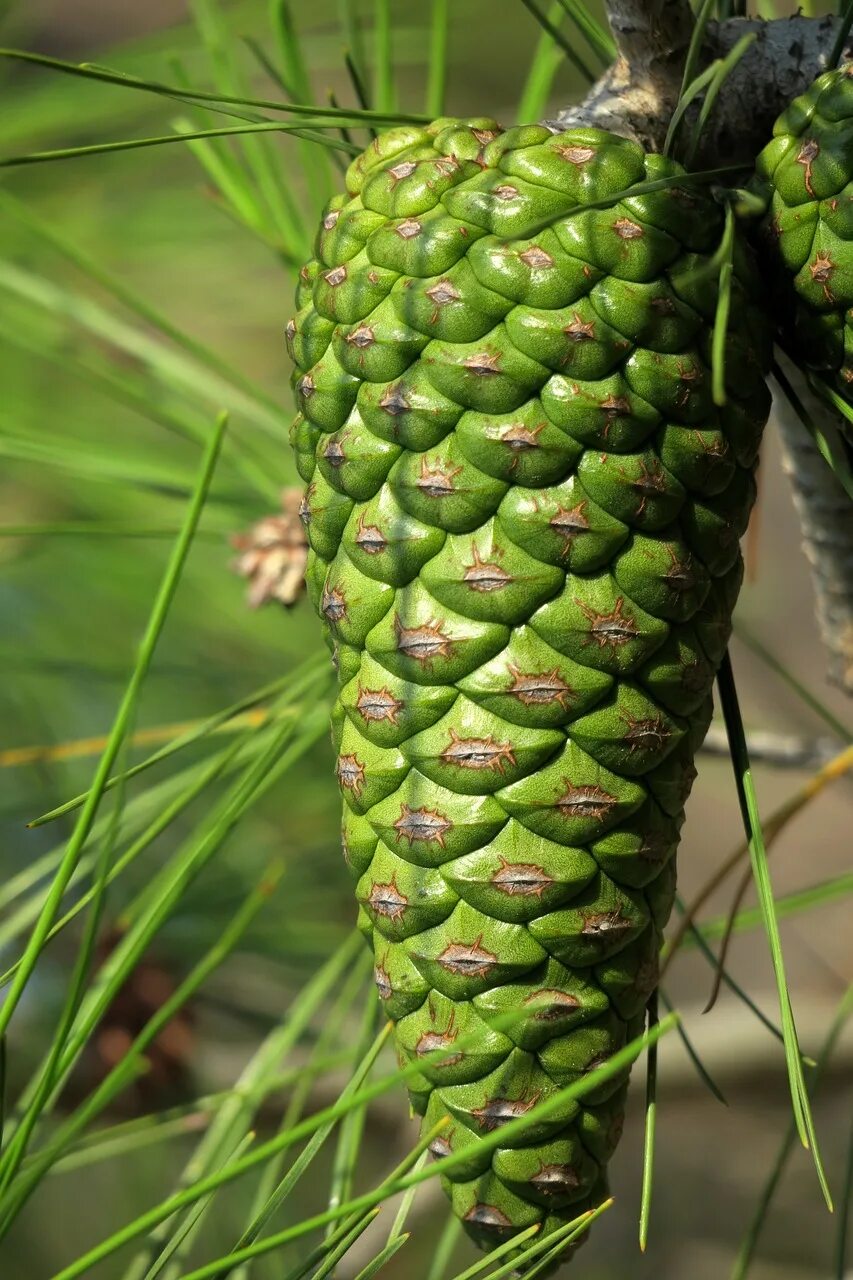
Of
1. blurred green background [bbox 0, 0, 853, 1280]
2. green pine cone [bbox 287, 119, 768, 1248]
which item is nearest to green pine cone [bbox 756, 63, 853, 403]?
green pine cone [bbox 287, 119, 768, 1248]

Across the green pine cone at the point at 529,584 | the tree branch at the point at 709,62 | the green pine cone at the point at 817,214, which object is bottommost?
the green pine cone at the point at 529,584

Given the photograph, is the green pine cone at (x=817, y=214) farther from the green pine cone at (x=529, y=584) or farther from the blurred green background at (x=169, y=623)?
the blurred green background at (x=169, y=623)

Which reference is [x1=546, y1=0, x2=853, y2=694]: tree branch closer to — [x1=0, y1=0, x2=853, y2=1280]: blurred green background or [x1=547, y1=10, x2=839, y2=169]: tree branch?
[x1=547, y1=10, x2=839, y2=169]: tree branch

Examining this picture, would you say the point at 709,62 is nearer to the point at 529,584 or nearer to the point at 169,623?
the point at 529,584

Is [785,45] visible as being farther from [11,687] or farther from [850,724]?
[850,724]

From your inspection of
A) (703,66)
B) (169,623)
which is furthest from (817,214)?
(169,623)

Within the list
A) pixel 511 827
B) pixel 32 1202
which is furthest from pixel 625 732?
pixel 32 1202

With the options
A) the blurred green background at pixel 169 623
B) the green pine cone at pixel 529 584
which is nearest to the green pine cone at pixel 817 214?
the green pine cone at pixel 529 584
